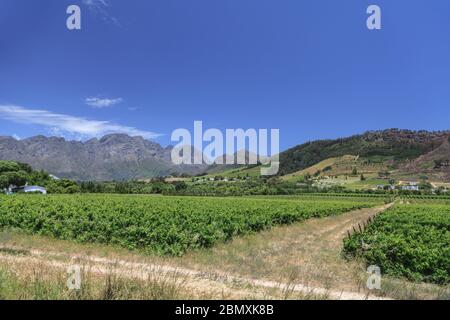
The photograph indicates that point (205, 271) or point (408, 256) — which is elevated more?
point (408, 256)

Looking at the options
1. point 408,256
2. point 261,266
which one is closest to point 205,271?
point 261,266

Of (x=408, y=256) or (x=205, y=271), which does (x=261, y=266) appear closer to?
(x=205, y=271)

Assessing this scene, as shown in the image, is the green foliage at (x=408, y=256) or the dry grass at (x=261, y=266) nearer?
the dry grass at (x=261, y=266)

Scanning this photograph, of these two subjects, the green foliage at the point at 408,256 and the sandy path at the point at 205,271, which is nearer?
the sandy path at the point at 205,271

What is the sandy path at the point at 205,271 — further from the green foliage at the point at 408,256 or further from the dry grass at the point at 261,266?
the green foliage at the point at 408,256

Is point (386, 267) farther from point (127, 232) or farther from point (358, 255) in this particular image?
point (127, 232)

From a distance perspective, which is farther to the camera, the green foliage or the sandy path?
the green foliage

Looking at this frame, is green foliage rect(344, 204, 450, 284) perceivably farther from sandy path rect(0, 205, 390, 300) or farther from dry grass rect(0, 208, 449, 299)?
sandy path rect(0, 205, 390, 300)

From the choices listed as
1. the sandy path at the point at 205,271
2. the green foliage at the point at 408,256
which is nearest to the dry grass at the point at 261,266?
the sandy path at the point at 205,271


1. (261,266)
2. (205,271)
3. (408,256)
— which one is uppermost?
(408,256)

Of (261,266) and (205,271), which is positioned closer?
(205,271)

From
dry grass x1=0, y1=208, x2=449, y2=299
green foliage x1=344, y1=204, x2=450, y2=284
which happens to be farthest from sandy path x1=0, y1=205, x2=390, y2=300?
green foliage x1=344, y1=204, x2=450, y2=284
